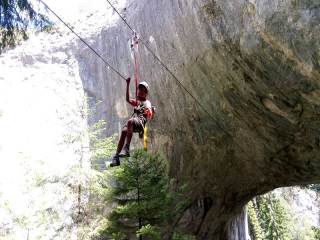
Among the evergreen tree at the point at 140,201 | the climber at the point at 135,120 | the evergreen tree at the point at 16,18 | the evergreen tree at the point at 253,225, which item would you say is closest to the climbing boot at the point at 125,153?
the climber at the point at 135,120

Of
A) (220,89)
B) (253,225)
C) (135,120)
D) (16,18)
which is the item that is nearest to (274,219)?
(253,225)

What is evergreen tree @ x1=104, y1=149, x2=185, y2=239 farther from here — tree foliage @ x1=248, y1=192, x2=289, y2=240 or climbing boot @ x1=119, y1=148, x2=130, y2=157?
tree foliage @ x1=248, y1=192, x2=289, y2=240

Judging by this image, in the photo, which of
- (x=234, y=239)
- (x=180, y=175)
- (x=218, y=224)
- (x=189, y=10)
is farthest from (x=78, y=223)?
(x=234, y=239)

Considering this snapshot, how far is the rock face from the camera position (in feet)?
21.0

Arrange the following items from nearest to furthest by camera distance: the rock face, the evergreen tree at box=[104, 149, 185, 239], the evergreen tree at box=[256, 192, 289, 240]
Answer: the rock face < the evergreen tree at box=[104, 149, 185, 239] < the evergreen tree at box=[256, 192, 289, 240]

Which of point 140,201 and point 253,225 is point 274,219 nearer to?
point 253,225

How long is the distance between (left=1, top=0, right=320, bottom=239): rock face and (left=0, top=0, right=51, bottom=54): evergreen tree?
4.02 m

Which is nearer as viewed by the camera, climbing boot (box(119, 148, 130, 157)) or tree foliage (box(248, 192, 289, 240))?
climbing boot (box(119, 148, 130, 157))

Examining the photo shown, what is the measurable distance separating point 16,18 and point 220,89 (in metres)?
5.55

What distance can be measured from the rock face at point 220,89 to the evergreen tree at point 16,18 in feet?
13.2

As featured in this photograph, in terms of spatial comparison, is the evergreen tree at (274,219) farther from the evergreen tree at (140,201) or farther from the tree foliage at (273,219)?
the evergreen tree at (140,201)

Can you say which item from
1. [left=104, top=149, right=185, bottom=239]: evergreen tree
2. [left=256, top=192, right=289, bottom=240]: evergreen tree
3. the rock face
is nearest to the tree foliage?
[left=256, top=192, right=289, bottom=240]: evergreen tree

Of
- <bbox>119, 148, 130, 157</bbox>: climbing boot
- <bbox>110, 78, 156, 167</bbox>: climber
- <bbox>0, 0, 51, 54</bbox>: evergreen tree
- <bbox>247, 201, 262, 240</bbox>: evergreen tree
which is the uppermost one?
<bbox>0, 0, 51, 54</bbox>: evergreen tree

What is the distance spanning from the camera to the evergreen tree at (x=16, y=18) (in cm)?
526
